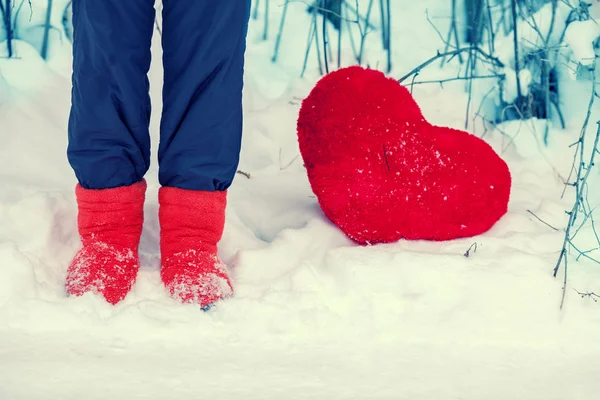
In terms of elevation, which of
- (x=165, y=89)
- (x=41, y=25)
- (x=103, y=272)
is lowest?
A: (x=103, y=272)

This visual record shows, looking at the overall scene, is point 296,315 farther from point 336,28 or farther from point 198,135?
point 336,28

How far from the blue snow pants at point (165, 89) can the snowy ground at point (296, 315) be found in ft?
0.58

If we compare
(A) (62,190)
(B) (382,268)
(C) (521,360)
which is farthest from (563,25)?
(A) (62,190)

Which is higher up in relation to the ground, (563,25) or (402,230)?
(563,25)

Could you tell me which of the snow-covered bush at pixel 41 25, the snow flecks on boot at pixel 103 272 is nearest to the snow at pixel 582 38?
the snow flecks on boot at pixel 103 272

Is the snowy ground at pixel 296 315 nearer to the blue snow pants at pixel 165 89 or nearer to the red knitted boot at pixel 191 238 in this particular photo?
the red knitted boot at pixel 191 238

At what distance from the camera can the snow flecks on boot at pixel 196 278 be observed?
1.13 m

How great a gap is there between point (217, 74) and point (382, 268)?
1.25 ft

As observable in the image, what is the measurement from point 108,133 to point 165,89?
0.11 meters

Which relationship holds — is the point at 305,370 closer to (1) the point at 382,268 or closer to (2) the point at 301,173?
(1) the point at 382,268

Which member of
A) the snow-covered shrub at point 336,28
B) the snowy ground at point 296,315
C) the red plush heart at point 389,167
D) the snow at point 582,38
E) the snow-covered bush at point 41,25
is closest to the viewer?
the snowy ground at point 296,315

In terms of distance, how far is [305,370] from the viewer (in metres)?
0.97

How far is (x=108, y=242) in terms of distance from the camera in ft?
3.94

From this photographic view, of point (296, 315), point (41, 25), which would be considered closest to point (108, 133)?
point (296, 315)
